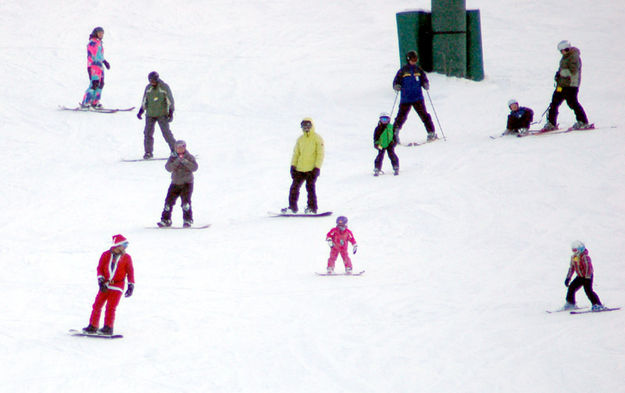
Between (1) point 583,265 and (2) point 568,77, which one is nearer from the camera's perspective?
(1) point 583,265

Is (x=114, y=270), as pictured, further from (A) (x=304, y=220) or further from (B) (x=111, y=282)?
(A) (x=304, y=220)

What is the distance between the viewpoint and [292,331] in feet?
34.9

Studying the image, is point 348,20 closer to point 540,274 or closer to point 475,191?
point 475,191

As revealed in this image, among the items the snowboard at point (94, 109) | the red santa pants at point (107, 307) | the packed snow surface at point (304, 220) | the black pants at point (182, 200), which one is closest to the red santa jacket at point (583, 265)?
the packed snow surface at point (304, 220)

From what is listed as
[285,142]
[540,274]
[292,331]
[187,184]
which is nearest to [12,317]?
[292,331]

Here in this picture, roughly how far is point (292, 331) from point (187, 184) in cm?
517

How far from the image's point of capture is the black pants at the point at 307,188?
51.2 feet

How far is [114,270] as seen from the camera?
10.5 m

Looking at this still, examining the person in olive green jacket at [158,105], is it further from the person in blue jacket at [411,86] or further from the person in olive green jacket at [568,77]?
the person in olive green jacket at [568,77]

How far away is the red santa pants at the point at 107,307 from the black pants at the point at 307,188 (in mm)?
5465

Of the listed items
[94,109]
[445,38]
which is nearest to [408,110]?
[445,38]

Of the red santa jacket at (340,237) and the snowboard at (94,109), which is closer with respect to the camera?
the red santa jacket at (340,237)

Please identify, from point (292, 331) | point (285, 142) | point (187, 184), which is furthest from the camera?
point (285, 142)

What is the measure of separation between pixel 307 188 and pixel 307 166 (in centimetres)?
32
